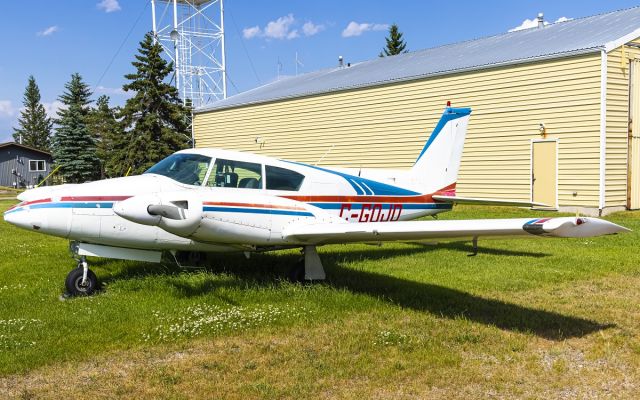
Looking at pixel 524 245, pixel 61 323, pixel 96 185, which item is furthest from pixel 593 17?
pixel 61 323

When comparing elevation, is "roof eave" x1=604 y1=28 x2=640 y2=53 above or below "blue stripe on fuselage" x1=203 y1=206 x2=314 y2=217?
above

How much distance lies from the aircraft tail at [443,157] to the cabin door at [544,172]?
8137mm

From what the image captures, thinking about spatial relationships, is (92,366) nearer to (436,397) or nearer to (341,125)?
(436,397)

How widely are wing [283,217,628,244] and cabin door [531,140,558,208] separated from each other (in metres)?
13.0

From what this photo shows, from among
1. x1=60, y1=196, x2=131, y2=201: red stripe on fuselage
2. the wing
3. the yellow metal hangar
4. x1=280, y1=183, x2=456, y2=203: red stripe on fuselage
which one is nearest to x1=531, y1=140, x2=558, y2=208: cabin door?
the yellow metal hangar

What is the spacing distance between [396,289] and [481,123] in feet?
45.3

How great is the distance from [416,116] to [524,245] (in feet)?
36.3

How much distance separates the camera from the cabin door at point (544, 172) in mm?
18547

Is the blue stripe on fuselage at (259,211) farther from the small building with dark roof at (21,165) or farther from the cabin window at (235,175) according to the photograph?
the small building with dark roof at (21,165)

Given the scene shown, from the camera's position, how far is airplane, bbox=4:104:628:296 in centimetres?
662

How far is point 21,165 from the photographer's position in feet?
189

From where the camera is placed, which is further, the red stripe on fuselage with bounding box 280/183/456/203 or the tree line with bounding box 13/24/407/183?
the tree line with bounding box 13/24/407/183

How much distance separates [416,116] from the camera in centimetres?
2248

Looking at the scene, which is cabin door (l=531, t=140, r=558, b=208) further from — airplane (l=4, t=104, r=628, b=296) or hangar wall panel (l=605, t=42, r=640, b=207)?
airplane (l=4, t=104, r=628, b=296)
